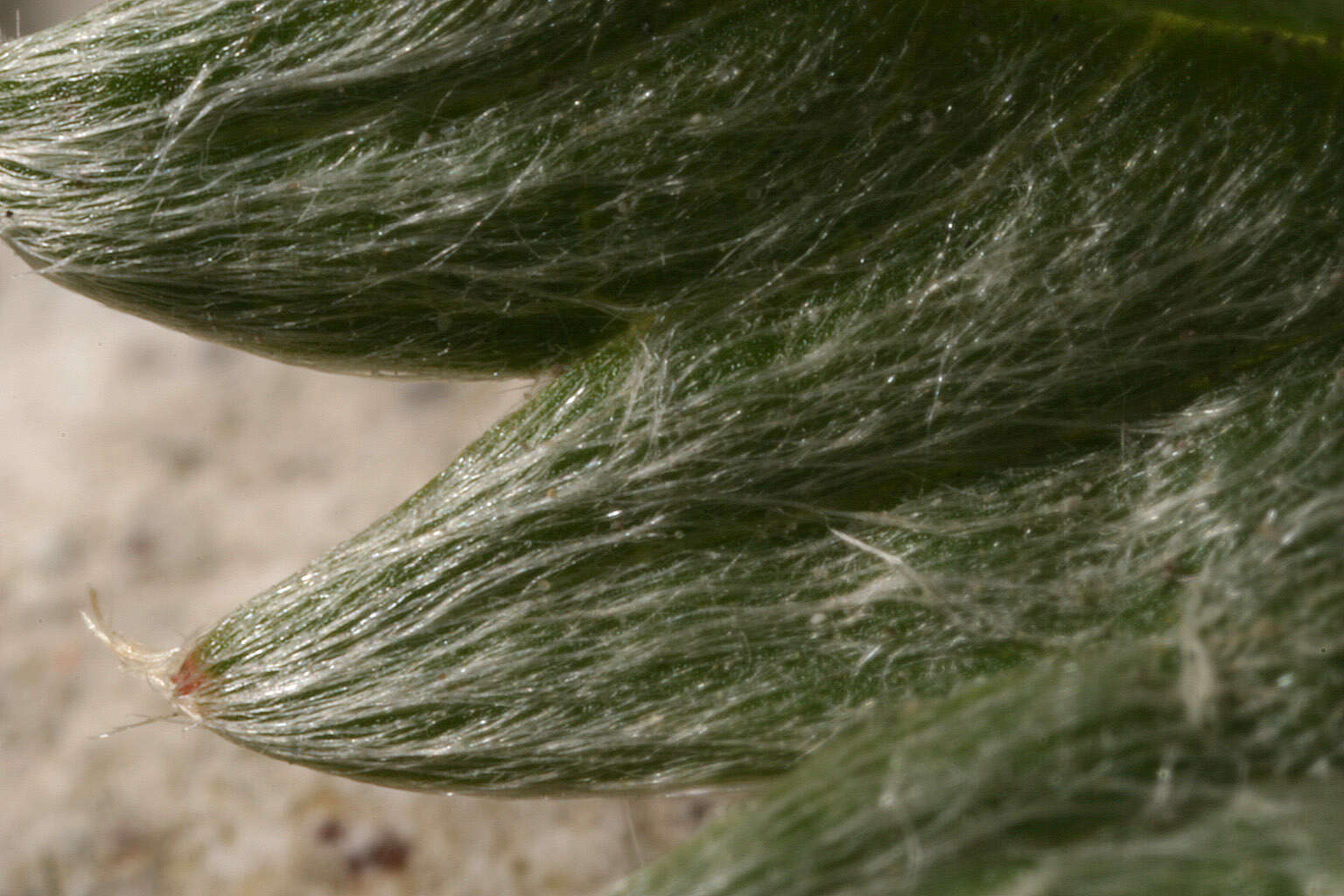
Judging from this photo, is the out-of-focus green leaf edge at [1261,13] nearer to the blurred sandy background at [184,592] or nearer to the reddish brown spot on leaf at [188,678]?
the reddish brown spot on leaf at [188,678]

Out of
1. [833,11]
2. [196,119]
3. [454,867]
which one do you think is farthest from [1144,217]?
[454,867]

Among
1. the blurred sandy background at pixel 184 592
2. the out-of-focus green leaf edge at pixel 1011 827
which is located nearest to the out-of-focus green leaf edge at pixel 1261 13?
the out-of-focus green leaf edge at pixel 1011 827

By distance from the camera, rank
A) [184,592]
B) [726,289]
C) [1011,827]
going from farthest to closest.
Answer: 1. [184,592]
2. [726,289]
3. [1011,827]

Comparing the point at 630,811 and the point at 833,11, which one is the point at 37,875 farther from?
the point at 833,11

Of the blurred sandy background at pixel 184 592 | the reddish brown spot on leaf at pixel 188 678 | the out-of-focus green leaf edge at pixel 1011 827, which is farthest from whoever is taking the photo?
the blurred sandy background at pixel 184 592

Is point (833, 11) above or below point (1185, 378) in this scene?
above

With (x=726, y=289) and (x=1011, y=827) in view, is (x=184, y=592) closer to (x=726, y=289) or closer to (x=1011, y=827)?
(x=726, y=289)

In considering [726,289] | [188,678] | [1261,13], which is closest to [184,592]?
[188,678]

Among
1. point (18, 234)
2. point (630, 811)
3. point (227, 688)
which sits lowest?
point (630, 811)

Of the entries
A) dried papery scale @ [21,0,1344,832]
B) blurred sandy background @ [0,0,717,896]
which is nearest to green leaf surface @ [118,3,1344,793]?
dried papery scale @ [21,0,1344,832]
